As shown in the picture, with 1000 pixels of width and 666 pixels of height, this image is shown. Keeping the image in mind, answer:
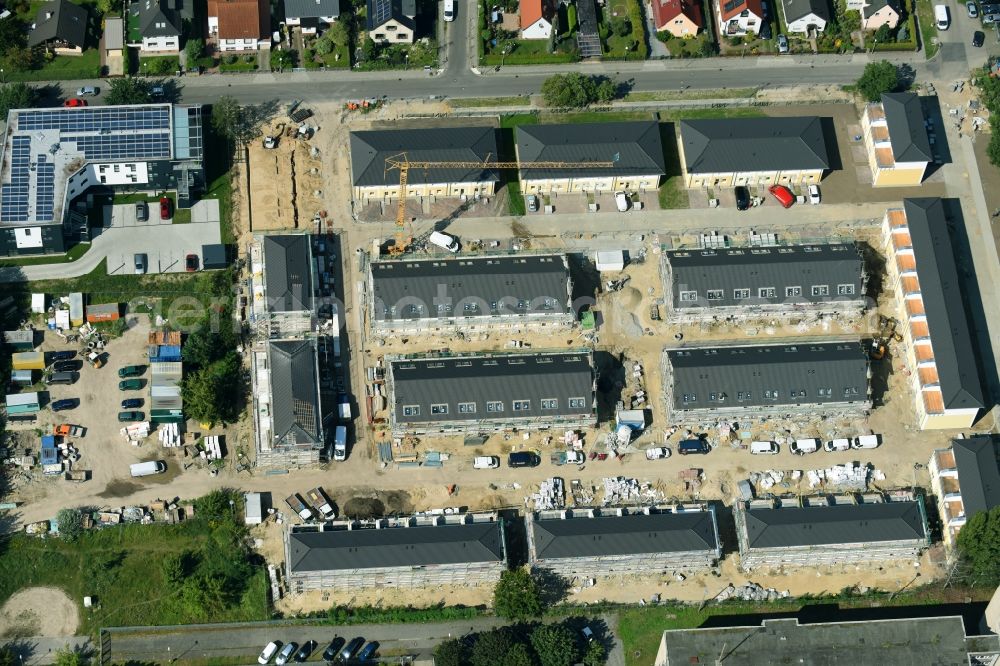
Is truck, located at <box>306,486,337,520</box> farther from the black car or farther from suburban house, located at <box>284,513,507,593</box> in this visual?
the black car

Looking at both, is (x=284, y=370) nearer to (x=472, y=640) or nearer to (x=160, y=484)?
(x=160, y=484)

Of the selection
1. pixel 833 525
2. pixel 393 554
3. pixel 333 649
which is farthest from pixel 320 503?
pixel 833 525

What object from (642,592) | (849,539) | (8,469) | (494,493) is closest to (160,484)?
(8,469)

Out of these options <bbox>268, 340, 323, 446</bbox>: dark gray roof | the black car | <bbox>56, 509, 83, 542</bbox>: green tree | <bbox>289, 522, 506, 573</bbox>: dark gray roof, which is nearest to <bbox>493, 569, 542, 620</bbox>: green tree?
<bbox>289, 522, 506, 573</bbox>: dark gray roof

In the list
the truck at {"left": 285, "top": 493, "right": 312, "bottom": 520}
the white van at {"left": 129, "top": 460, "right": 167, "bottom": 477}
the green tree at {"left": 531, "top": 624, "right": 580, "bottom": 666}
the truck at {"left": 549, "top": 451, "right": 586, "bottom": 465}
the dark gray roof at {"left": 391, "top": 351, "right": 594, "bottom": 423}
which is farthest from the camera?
the truck at {"left": 549, "top": 451, "right": 586, "bottom": 465}

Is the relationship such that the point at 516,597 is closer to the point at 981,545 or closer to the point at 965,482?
the point at 981,545

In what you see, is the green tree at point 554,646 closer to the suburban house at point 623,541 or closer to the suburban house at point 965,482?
the suburban house at point 623,541
